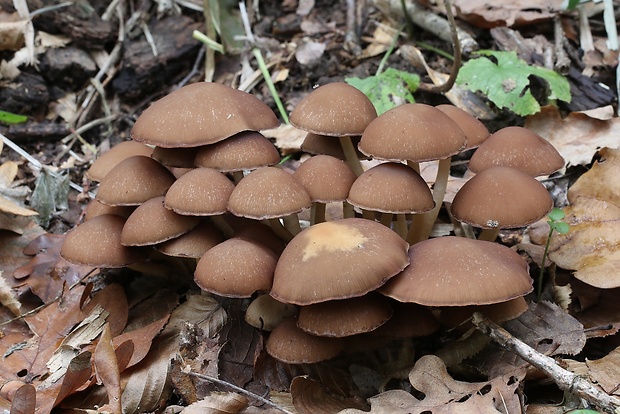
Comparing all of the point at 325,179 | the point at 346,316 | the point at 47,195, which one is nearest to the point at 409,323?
the point at 346,316

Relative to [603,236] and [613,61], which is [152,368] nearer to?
[603,236]

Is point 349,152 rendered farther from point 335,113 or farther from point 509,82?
point 509,82

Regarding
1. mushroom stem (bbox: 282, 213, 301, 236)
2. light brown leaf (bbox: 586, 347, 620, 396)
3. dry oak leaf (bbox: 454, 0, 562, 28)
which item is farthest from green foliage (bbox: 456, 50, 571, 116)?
light brown leaf (bbox: 586, 347, 620, 396)

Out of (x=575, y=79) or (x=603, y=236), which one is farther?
(x=575, y=79)

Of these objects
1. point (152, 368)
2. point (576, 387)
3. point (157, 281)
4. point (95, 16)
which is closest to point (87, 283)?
point (157, 281)

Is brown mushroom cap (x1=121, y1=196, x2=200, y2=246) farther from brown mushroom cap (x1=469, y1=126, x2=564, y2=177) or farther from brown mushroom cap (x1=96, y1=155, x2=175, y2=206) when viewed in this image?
brown mushroom cap (x1=469, y1=126, x2=564, y2=177)

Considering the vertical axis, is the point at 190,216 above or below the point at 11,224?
above
